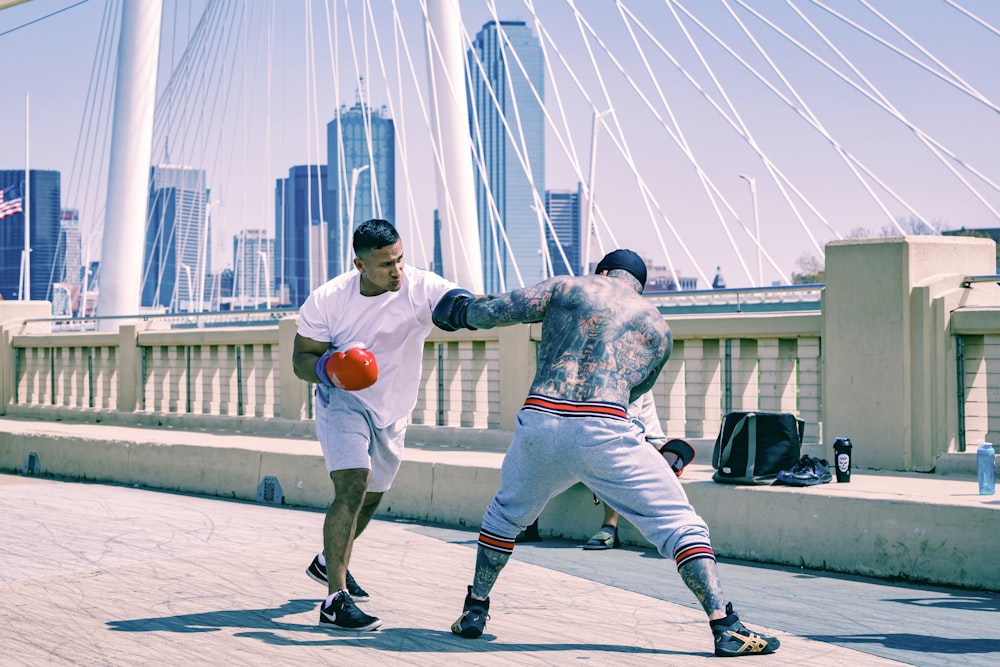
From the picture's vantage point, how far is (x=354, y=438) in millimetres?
5980

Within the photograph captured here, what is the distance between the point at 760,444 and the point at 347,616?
3.15 meters

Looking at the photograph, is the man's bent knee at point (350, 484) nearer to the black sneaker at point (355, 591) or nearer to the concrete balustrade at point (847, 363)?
the black sneaker at point (355, 591)

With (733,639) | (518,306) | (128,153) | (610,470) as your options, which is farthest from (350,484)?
(128,153)

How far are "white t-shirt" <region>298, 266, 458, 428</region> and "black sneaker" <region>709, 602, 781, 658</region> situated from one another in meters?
1.84

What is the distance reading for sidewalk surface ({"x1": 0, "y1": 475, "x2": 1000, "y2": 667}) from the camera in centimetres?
539

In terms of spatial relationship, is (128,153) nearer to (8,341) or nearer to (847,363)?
(8,341)

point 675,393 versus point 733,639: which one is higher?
point 675,393

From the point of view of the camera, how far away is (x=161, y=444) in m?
12.4

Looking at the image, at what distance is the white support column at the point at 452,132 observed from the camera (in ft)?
73.5

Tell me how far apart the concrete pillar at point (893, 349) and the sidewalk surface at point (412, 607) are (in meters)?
1.53

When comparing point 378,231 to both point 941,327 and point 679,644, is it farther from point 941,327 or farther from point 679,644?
point 941,327

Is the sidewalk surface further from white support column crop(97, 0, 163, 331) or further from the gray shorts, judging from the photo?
white support column crop(97, 0, 163, 331)

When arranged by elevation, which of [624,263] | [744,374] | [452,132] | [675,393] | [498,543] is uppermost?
[452,132]

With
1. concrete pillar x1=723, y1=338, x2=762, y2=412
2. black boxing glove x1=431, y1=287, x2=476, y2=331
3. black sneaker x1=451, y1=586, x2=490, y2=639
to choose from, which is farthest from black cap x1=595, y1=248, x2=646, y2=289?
concrete pillar x1=723, y1=338, x2=762, y2=412
